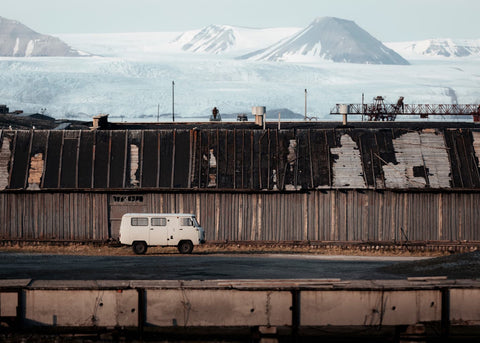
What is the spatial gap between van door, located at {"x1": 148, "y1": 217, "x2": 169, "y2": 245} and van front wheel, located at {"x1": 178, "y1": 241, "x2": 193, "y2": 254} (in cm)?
92

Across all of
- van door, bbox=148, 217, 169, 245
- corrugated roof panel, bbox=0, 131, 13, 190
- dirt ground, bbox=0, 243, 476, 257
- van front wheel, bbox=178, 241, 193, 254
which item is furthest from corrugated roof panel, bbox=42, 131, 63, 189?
van front wheel, bbox=178, 241, 193, 254

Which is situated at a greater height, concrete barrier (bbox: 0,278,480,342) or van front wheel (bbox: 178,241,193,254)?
van front wheel (bbox: 178,241,193,254)

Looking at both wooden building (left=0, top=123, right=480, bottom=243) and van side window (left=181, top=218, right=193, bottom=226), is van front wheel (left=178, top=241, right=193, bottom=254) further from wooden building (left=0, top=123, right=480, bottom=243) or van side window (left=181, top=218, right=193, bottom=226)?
wooden building (left=0, top=123, right=480, bottom=243)

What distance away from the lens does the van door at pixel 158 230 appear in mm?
44625

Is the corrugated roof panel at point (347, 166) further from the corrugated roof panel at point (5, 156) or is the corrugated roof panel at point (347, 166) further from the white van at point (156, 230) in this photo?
the corrugated roof panel at point (5, 156)

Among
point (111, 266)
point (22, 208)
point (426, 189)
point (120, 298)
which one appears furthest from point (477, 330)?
point (22, 208)

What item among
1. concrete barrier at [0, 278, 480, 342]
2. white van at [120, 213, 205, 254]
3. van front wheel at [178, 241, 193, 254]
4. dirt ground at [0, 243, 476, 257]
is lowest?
concrete barrier at [0, 278, 480, 342]

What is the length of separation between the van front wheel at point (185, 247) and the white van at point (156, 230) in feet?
0.56

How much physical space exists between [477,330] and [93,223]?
2880 cm

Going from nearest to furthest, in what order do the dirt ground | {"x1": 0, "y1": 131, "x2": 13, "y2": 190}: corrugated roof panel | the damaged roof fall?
the dirt ground < the damaged roof < {"x1": 0, "y1": 131, "x2": 13, "y2": 190}: corrugated roof panel

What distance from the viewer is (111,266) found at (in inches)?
1478

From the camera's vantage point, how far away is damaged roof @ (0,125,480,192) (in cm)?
5191

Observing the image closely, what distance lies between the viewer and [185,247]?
45312mm

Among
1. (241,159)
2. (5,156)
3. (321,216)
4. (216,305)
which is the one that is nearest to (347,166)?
(321,216)
